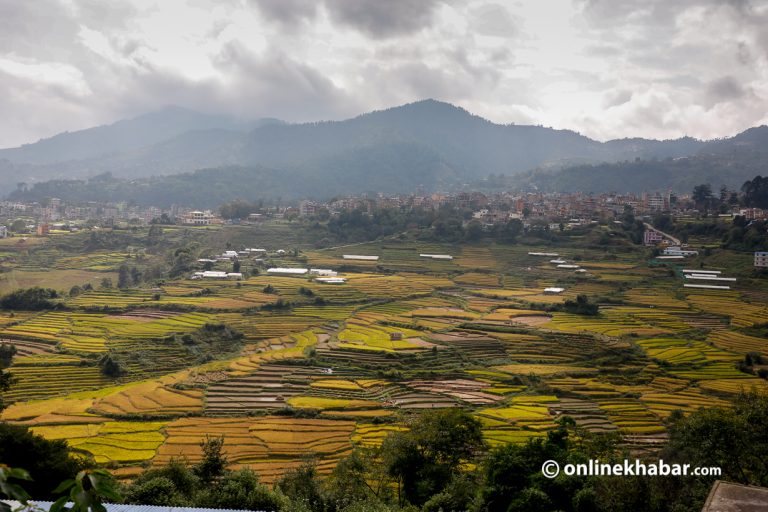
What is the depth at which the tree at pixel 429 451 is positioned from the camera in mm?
14625

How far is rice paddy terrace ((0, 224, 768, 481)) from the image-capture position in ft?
66.8

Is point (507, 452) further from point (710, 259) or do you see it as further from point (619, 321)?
point (710, 259)

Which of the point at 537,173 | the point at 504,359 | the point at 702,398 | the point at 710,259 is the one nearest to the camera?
the point at 702,398

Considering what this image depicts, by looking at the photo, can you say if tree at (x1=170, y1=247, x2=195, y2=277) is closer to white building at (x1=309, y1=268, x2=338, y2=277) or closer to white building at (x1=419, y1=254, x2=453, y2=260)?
white building at (x1=309, y1=268, x2=338, y2=277)

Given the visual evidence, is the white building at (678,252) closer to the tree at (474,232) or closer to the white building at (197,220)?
the tree at (474,232)

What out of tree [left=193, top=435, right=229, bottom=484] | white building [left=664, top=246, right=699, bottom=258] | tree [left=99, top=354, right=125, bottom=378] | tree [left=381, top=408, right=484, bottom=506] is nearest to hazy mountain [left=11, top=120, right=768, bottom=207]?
white building [left=664, top=246, right=699, bottom=258]

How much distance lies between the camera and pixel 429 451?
1532 cm

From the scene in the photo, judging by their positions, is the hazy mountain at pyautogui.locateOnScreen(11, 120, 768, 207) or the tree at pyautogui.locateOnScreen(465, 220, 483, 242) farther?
the hazy mountain at pyautogui.locateOnScreen(11, 120, 768, 207)

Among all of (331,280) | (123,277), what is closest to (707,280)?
(331,280)

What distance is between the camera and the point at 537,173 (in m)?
166

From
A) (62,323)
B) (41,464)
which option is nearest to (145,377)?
(62,323)

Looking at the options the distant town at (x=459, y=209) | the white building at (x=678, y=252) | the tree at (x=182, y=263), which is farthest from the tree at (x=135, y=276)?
the white building at (x=678, y=252)

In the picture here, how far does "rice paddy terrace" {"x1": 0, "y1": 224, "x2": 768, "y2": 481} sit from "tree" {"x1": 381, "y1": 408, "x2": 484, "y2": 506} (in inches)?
164

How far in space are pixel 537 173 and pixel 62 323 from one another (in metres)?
150
